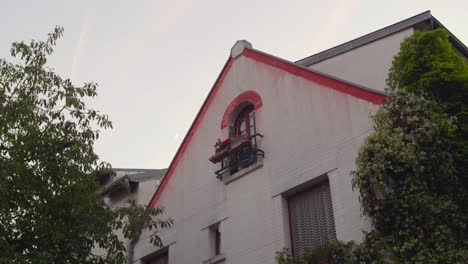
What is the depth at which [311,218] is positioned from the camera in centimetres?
1563

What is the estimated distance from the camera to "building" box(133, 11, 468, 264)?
1541 centimetres

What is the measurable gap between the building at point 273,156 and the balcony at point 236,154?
32 millimetres

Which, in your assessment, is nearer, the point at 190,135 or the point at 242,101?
the point at 242,101

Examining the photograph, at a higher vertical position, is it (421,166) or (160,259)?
(160,259)

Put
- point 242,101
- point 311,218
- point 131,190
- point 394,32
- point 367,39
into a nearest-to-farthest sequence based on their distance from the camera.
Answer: point 311,218, point 394,32, point 367,39, point 242,101, point 131,190

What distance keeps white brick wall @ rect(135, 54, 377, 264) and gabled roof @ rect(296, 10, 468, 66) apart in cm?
250

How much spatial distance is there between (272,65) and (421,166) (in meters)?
6.63

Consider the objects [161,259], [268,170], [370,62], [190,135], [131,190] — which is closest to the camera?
[268,170]

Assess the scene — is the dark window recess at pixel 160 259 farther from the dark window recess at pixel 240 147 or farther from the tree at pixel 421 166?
the tree at pixel 421 166

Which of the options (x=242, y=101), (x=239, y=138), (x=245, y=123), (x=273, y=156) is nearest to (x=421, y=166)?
(x=273, y=156)

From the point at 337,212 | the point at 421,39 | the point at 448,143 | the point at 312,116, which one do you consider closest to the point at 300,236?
the point at 337,212

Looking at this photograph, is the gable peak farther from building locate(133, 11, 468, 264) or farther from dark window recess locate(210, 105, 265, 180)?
dark window recess locate(210, 105, 265, 180)

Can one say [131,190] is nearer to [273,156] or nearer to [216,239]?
[216,239]

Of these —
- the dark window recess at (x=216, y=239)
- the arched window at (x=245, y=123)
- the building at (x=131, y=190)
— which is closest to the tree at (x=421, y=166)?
the arched window at (x=245, y=123)
